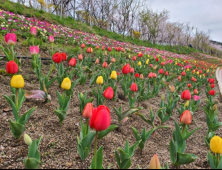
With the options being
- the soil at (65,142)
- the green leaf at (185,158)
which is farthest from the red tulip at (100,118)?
the green leaf at (185,158)

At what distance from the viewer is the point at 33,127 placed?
1667 mm

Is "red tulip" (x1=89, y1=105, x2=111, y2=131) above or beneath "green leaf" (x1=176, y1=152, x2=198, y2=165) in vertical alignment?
above

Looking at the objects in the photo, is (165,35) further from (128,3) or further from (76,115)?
(76,115)

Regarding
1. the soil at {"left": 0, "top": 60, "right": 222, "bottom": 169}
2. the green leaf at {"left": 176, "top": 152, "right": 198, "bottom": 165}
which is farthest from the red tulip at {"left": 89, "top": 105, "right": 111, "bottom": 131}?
the green leaf at {"left": 176, "top": 152, "right": 198, "bottom": 165}

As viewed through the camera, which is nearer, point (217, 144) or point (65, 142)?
point (217, 144)

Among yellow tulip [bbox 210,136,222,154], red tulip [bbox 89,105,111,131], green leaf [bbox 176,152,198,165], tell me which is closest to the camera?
red tulip [bbox 89,105,111,131]

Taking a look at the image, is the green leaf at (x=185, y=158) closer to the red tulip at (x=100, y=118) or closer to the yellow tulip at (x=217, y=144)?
the yellow tulip at (x=217, y=144)

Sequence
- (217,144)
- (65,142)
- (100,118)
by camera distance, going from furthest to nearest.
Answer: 1. (65,142)
2. (217,144)
3. (100,118)

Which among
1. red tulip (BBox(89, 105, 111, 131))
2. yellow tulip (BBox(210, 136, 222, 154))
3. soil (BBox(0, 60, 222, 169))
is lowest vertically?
soil (BBox(0, 60, 222, 169))

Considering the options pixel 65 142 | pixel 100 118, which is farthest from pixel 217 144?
pixel 65 142

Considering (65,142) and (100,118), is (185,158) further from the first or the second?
(65,142)

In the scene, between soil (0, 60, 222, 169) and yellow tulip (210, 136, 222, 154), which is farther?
soil (0, 60, 222, 169)

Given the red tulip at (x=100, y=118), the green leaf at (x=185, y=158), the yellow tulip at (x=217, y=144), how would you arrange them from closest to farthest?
1. the red tulip at (x=100, y=118)
2. the yellow tulip at (x=217, y=144)
3. the green leaf at (x=185, y=158)

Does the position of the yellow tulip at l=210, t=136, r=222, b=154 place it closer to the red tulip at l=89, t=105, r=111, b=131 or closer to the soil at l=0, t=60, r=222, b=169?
the soil at l=0, t=60, r=222, b=169
